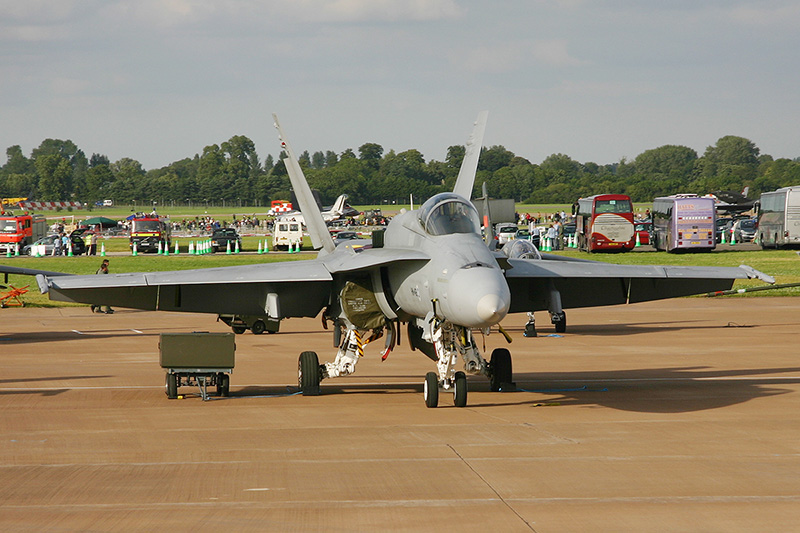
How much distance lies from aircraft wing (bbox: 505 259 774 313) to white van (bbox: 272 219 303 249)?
A: 55.8m

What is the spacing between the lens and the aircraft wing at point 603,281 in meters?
15.0

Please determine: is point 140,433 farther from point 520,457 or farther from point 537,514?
point 537,514

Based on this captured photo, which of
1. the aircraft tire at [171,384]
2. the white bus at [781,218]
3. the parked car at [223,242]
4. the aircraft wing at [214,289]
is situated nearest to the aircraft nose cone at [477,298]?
the aircraft wing at [214,289]

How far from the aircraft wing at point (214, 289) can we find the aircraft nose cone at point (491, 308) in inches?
150

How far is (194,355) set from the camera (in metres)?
15.0

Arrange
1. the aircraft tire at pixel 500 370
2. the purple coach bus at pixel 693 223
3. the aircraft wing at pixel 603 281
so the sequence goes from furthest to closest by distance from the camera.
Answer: the purple coach bus at pixel 693 223 < the aircraft tire at pixel 500 370 < the aircraft wing at pixel 603 281

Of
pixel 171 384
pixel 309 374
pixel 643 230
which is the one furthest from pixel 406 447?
pixel 643 230

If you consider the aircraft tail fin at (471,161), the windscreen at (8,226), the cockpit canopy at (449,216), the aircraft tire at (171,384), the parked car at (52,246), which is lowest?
the parked car at (52,246)

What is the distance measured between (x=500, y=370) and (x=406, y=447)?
5.15 meters

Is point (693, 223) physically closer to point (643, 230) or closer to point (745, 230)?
point (643, 230)

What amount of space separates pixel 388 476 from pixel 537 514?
2034 mm

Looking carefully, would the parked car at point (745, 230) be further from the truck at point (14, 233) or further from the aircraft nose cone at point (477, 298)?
the aircraft nose cone at point (477, 298)

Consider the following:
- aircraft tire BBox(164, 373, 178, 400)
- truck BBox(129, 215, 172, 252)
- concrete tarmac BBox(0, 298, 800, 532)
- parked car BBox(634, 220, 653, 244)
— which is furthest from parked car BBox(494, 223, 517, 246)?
aircraft tire BBox(164, 373, 178, 400)

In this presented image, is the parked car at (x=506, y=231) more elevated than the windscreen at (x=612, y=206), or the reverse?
the windscreen at (x=612, y=206)
